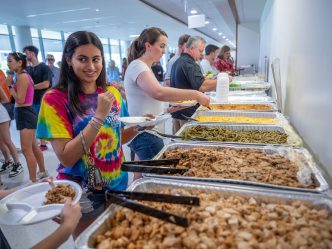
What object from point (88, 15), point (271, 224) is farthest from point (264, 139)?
point (88, 15)

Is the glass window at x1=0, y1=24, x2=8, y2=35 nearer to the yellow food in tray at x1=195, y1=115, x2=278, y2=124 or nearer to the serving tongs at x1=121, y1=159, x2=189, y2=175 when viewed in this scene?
the yellow food in tray at x1=195, y1=115, x2=278, y2=124

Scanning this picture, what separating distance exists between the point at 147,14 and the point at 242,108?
568 centimetres

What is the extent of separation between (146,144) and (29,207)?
886 mm

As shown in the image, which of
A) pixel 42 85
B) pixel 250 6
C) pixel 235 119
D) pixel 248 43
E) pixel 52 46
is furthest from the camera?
pixel 52 46

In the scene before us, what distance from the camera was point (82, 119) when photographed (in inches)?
43.5

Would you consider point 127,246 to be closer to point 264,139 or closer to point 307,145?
point 264,139

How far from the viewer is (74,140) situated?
3.35ft

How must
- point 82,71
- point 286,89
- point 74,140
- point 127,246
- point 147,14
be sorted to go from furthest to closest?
1. point 147,14
2. point 286,89
3. point 82,71
4. point 74,140
5. point 127,246

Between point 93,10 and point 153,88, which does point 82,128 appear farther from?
point 93,10

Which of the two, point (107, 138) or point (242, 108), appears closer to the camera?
point (107, 138)

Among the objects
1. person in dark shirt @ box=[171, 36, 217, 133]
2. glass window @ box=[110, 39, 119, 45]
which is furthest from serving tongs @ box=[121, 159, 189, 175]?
glass window @ box=[110, 39, 119, 45]

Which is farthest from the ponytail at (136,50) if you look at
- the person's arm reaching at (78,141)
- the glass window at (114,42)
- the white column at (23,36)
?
the glass window at (114,42)

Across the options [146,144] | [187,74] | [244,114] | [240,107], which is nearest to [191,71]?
[187,74]

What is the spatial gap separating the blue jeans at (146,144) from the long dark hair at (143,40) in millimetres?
606
